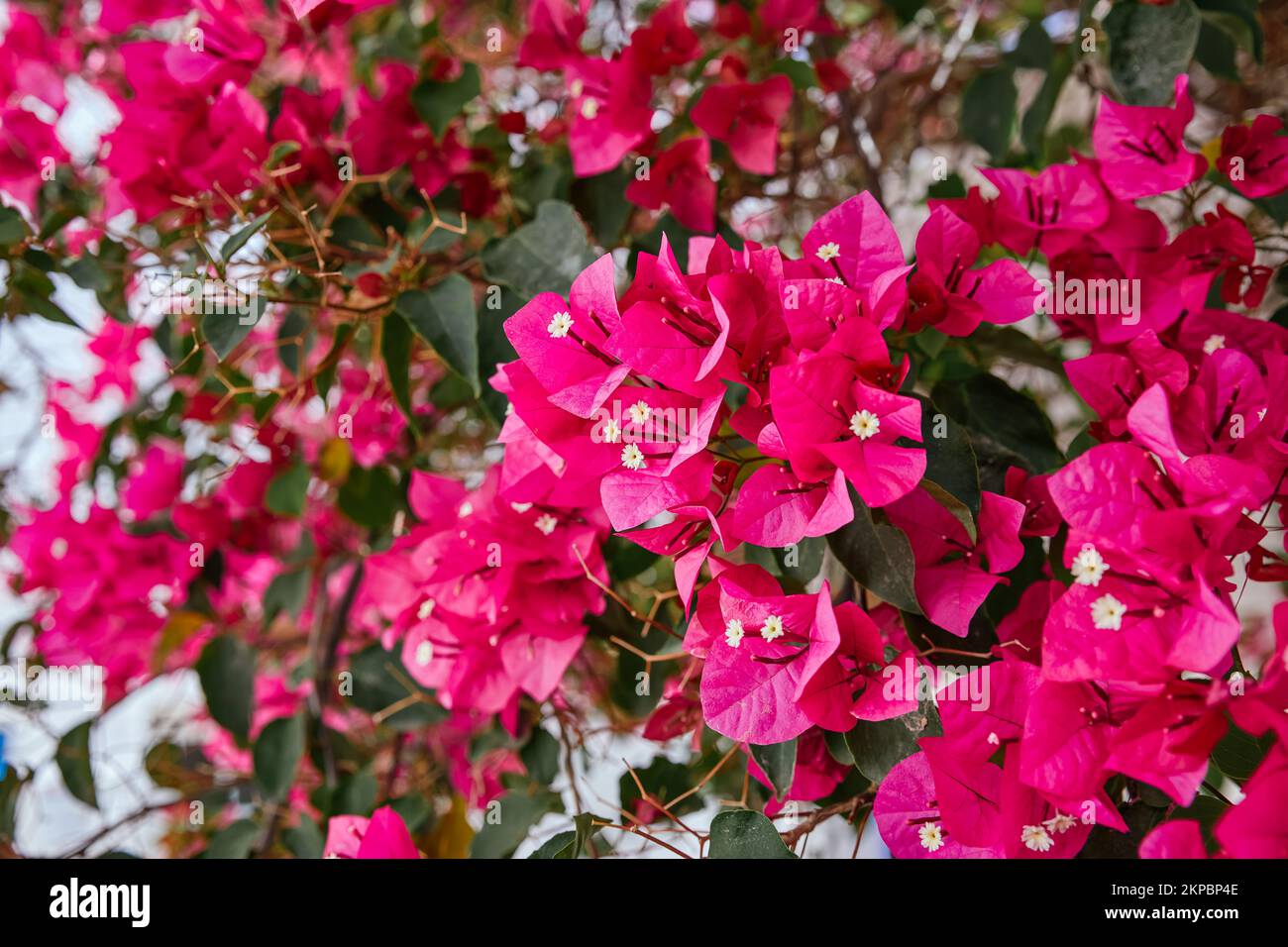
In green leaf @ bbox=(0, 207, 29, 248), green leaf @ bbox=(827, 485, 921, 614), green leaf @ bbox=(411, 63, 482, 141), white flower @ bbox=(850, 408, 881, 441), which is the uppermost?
green leaf @ bbox=(411, 63, 482, 141)

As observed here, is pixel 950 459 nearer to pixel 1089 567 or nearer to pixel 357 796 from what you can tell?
pixel 1089 567

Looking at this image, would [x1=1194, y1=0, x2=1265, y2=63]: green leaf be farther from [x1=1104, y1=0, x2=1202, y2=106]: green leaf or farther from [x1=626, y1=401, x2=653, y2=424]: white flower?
[x1=626, y1=401, x2=653, y2=424]: white flower

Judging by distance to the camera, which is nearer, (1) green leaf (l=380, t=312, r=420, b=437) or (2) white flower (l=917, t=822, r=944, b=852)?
(2) white flower (l=917, t=822, r=944, b=852)

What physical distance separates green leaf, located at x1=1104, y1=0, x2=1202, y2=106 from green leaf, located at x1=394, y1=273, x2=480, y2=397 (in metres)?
0.52

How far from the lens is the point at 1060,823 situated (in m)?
0.48

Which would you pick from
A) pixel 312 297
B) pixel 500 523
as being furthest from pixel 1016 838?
pixel 312 297

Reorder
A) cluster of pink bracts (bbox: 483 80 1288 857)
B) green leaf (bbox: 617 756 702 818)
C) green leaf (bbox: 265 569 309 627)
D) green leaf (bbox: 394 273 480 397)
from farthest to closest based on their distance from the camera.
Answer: green leaf (bbox: 265 569 309 627) < green leaf (bbox: 617 756 702 818) < green leaf (bbox: 394 273 480 397) < cluster of pink bracts (bbox: 483 80 1288 857)

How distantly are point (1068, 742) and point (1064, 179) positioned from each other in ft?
1.21

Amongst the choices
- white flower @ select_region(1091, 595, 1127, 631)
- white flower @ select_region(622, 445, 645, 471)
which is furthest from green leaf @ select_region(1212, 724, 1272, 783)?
white flower @ select_region(622, 445, 645, 471)

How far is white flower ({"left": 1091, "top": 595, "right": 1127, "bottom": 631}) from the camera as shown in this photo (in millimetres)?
428

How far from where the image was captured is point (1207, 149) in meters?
0.68

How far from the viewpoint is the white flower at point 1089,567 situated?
1.44ft

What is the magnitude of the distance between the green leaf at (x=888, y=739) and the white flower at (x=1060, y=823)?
2.7 inches

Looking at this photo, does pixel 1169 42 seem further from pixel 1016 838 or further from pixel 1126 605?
pixel 1016 838
